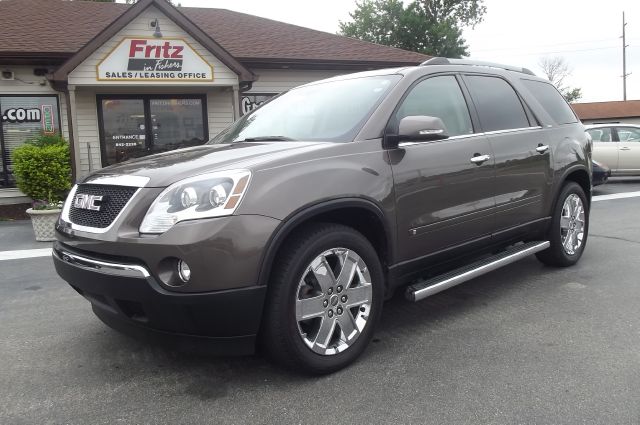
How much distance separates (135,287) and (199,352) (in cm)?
47

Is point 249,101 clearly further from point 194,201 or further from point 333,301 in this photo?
Answer: point 194,201

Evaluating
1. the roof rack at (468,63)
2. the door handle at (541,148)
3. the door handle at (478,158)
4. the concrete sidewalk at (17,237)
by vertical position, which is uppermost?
the roof rack at (468,63)

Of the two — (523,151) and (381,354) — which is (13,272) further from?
(523,151)

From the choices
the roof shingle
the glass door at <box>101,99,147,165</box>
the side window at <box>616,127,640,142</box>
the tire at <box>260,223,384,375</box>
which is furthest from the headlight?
the side window at <box>616,127,640,142</box>

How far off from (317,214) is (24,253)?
17.9ft

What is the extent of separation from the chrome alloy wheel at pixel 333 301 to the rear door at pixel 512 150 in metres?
1.54

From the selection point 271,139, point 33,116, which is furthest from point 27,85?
point 271,139

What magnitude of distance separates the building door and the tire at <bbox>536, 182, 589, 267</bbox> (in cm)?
987

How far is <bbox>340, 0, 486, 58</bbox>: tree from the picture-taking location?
32.6m

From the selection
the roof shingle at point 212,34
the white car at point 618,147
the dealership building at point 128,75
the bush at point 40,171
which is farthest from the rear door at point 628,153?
the bush at point 40,171

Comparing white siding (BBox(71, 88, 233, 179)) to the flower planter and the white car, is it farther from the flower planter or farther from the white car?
the white car

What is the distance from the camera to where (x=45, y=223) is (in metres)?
7.64

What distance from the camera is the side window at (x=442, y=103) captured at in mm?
3676

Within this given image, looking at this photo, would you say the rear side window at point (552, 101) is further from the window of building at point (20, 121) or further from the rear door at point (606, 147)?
the window of building at point (20, 121)
